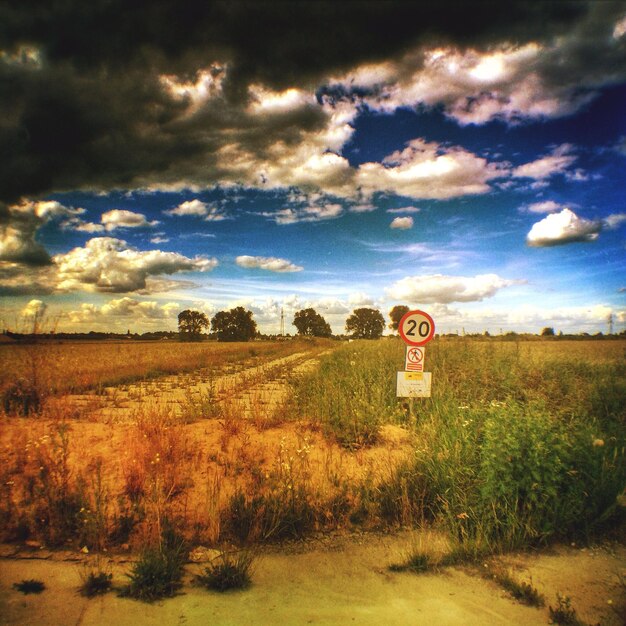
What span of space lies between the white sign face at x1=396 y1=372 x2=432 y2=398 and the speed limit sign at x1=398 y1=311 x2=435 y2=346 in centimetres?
56

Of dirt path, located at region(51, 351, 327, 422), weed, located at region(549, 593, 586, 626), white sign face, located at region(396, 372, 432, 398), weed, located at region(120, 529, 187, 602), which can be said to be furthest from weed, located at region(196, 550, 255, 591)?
white sign face, located at region(396, 372, 432, 398)

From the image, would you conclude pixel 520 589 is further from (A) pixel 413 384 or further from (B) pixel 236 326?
(B) pixel 236 326

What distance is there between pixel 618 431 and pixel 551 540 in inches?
113

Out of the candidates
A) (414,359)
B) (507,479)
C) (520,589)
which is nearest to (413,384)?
(414,359)

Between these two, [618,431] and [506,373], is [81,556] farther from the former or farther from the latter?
[506,373]

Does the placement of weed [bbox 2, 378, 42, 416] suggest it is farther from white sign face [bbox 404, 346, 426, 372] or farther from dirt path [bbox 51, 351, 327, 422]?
white sign face [bbox 404, 346, 426, 372]

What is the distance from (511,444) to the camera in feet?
12.1

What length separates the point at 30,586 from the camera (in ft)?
9.79

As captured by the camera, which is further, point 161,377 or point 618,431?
point 161,377

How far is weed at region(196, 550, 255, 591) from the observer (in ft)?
9.70

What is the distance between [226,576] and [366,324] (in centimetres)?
11419

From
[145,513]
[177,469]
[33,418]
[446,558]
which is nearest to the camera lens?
[446,558]

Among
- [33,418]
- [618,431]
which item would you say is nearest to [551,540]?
[618,431]

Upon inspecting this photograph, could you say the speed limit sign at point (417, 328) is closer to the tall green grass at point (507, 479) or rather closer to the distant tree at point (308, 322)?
the tall green grass at point (507, 479)
